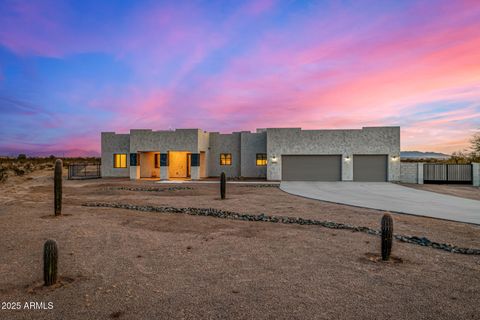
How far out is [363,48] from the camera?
1762cm

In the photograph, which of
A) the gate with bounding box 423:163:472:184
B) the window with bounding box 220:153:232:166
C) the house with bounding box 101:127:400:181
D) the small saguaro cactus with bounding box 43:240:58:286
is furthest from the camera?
the window with bounding box 220:153:232:166

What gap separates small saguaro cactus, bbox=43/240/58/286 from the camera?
170 inches

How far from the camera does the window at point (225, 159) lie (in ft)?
93.8

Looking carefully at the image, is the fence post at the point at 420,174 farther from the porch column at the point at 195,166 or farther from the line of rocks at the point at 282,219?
the porch column at the point at 195,166

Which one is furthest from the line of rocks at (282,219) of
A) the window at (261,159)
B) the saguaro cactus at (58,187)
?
the window at (261,159)

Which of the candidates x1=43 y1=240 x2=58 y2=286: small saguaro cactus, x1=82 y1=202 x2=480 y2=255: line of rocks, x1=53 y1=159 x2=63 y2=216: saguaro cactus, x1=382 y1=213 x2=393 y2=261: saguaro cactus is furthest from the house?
x1=43 y1=240 x2=58 y2=286: small saguaro cactus

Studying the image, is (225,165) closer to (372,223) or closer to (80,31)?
(80,31)

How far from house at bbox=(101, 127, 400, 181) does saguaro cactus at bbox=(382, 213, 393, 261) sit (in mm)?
18759

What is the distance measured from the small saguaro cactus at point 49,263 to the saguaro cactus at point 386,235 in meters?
6.25

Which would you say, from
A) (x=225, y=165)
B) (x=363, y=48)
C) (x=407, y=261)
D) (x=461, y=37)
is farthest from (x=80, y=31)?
(x=461, y=37)

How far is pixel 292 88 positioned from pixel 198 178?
12772 mm

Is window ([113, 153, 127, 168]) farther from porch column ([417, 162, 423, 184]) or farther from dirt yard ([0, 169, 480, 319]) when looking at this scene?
porch column ([417, 162, 423, 184])

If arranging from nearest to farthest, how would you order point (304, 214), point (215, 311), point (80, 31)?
point (215, 311), point (304, 214), point (80, 31)

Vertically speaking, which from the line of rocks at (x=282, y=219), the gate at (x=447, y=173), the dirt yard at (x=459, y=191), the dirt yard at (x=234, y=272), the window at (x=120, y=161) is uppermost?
the window at (x=120, y=161)
